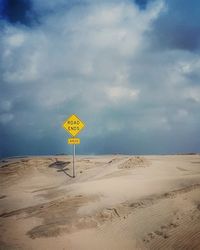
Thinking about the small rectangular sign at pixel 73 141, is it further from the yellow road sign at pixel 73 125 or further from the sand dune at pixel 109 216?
the sand dune at pixel 109 216

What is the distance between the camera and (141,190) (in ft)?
41.9

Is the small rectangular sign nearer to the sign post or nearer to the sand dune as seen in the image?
the sign post

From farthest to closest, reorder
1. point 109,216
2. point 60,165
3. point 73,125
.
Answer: point 60,165 < point 73,125 < point 109,216

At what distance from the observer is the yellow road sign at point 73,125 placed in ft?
70.2

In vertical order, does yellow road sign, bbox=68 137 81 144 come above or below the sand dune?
above

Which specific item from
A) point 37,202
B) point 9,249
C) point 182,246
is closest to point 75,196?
point 37,202

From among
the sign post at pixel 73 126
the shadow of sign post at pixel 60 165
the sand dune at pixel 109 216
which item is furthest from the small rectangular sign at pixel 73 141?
the sand dune at pixel 109 216

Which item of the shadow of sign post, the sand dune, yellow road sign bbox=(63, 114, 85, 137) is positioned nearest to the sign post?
yellow road sign bbox=(63, 114, 85, 137)

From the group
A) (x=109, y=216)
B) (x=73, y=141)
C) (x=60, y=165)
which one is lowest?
(x=109, y=216)

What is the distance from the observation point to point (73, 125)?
2145 cm

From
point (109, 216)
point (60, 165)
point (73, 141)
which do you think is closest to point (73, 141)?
point (73, 141)

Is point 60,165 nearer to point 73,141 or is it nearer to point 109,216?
point 73,141

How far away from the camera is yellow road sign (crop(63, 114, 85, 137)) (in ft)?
70.2

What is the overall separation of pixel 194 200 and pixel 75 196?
542 cm
